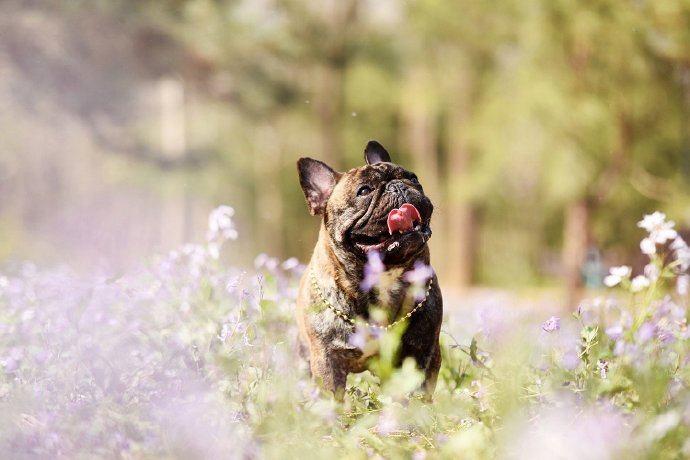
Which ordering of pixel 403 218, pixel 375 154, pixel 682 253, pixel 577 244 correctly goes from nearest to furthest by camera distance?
pixel 403 218 < pixel 682 253 < pixel 375 154 < pixel 577 244

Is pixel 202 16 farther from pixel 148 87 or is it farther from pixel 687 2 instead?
pixel 687 2

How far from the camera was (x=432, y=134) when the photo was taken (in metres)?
26.0

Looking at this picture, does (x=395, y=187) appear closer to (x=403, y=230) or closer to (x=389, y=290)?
(x=403, y=230)

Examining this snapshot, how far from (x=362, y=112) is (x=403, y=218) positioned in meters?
25.9

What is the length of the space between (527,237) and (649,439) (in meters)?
24.6

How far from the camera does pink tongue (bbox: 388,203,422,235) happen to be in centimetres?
304

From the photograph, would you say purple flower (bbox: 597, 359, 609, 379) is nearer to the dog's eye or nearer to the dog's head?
the dog's head

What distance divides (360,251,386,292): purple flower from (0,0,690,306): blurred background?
2.12 feet

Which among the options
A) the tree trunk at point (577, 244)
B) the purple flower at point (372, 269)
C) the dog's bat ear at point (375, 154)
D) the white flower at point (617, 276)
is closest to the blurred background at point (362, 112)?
the tree trunk at point (577, 244)

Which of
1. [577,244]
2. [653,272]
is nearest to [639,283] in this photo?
[653,272]

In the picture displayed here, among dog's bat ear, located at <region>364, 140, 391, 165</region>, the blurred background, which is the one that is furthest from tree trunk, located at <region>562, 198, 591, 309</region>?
dog's bat ear, located at <region>364, 140, 391, 165</region>

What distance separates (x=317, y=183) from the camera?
137 inches

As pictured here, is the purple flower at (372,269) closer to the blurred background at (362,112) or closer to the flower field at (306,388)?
the flower field at (306,388)

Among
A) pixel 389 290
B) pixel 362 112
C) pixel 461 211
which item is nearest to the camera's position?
pixel 389 290
